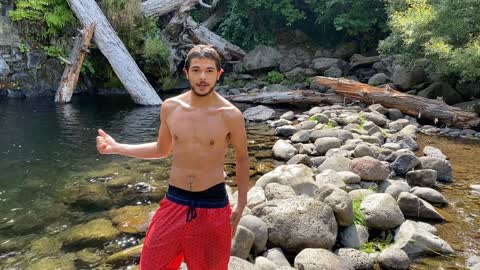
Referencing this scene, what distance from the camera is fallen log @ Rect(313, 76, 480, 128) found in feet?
36.1

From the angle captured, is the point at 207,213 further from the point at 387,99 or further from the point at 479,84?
the point at 479,84

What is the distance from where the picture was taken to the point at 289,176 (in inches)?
236

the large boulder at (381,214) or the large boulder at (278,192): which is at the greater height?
the large boulder at (278,192)

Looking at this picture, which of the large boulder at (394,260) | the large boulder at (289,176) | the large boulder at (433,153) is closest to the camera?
the large boulder at (394,260)

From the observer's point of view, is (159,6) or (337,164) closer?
(337,164)

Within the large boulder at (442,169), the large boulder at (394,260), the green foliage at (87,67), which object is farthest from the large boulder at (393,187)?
the green foliage at (87,67)

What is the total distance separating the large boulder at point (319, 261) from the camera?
4098mm

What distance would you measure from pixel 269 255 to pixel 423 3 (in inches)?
395

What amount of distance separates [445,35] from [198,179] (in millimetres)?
10131

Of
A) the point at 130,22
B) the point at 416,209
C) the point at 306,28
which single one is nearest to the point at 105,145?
the point at 416,209

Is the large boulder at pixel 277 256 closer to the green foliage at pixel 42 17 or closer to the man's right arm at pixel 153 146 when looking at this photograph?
the man's right arm at pixel 153 146

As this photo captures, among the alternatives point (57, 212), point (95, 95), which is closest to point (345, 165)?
point (57, 212)

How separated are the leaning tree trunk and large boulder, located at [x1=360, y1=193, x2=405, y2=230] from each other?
10.6 m

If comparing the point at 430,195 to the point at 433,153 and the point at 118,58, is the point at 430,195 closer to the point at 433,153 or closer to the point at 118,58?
the point at 433,153
